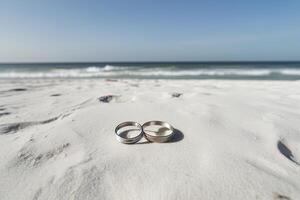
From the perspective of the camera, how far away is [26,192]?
125 centimetres

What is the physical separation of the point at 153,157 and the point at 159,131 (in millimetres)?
578

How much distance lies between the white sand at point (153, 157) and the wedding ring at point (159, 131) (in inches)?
3.2

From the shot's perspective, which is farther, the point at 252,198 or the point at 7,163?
the point at 7,163

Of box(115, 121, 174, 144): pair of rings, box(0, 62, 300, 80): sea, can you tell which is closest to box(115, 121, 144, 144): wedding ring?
box(115, 121, 174, 144): pair of rings

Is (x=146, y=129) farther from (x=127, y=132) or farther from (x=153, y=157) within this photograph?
(x=153, y=157)

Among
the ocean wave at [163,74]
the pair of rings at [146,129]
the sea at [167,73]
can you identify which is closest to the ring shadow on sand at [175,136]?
A: the pair of rings at [146,129]

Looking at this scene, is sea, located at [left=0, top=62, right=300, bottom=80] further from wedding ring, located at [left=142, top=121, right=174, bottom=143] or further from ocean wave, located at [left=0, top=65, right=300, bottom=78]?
wedding ring, located at [left=142, top=121, right=174, bottom=143]

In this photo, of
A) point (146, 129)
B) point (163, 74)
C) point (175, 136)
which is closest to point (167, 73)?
point (163, 74)

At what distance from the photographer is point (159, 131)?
7.17ft

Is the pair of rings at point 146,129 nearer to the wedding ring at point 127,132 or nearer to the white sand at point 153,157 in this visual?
the wedding ring at point 127,132

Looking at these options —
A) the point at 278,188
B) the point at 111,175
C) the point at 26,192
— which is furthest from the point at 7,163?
the point at 278,188

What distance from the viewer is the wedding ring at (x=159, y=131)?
6.15ft

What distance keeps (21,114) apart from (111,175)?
7.46 feet

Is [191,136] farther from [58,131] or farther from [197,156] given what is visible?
[58,131]
